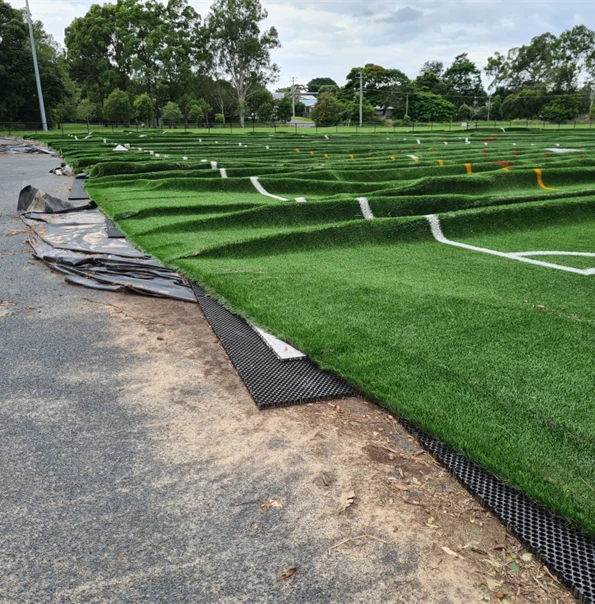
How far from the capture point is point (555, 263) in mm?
4984

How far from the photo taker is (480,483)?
1881 mm

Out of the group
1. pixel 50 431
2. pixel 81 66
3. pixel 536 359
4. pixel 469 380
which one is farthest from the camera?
pixel 81 66

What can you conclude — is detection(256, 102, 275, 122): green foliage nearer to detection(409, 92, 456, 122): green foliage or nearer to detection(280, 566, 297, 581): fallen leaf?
detection(409, 92, 456, 122): green foliage

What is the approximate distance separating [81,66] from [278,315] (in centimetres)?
5918

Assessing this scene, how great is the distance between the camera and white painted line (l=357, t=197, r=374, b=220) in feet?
23.8

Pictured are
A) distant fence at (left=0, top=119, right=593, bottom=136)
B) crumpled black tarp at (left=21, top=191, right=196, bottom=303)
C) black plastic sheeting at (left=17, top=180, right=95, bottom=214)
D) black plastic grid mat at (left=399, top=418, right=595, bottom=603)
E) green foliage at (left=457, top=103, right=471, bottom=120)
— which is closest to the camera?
black plastic grid mat at (left=399, top=418, right=595, bottom=603)

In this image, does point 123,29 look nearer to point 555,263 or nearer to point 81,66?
point 81,66

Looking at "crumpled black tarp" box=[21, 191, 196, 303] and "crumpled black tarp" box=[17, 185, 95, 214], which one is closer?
"crumpled black tarp" box=[21, 191, 196, 303]

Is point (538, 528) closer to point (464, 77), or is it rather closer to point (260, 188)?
point (260, 188)

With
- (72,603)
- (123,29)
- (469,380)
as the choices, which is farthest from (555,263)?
(123,29)

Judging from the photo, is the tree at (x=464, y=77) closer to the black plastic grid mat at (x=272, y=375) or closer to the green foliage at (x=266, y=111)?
the green foliage at (x=266, y=111)

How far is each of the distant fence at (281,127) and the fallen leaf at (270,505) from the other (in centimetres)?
4083

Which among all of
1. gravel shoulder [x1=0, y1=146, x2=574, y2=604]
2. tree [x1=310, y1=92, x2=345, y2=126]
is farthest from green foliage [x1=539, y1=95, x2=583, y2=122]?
gravel shoulder [x1=0, y1=146, x2=574, y2=604]

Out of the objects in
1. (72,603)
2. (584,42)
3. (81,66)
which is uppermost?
(584,42)
